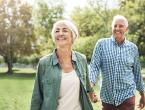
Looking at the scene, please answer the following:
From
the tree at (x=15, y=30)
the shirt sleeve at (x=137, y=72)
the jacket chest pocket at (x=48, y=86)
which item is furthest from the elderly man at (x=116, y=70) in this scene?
the tree at (x=15, y=30)

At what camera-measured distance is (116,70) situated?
6.88 metres

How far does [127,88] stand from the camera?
6.89 m

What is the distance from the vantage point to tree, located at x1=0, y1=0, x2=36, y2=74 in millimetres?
54688

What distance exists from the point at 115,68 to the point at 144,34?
132 feet

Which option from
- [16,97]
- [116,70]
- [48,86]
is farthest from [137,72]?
[16,97]

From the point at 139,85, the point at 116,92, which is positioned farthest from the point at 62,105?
the point at 139,85

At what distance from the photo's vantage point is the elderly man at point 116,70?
22.5ft

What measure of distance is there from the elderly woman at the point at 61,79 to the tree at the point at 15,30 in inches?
1938

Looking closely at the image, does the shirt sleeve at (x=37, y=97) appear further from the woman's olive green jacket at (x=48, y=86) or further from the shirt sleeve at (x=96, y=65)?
the shirt sleeve at (x=96, y=65)

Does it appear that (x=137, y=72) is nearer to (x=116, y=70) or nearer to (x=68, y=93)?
(x=116, y=70)

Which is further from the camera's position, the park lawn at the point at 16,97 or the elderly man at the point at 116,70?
the park lawn at the point at 16,97

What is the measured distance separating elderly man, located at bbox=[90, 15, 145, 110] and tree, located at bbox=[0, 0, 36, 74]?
4769 cm

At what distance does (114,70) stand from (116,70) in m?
0.03

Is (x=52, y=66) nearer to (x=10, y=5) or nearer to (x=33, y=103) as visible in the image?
(x=33, y=103)
